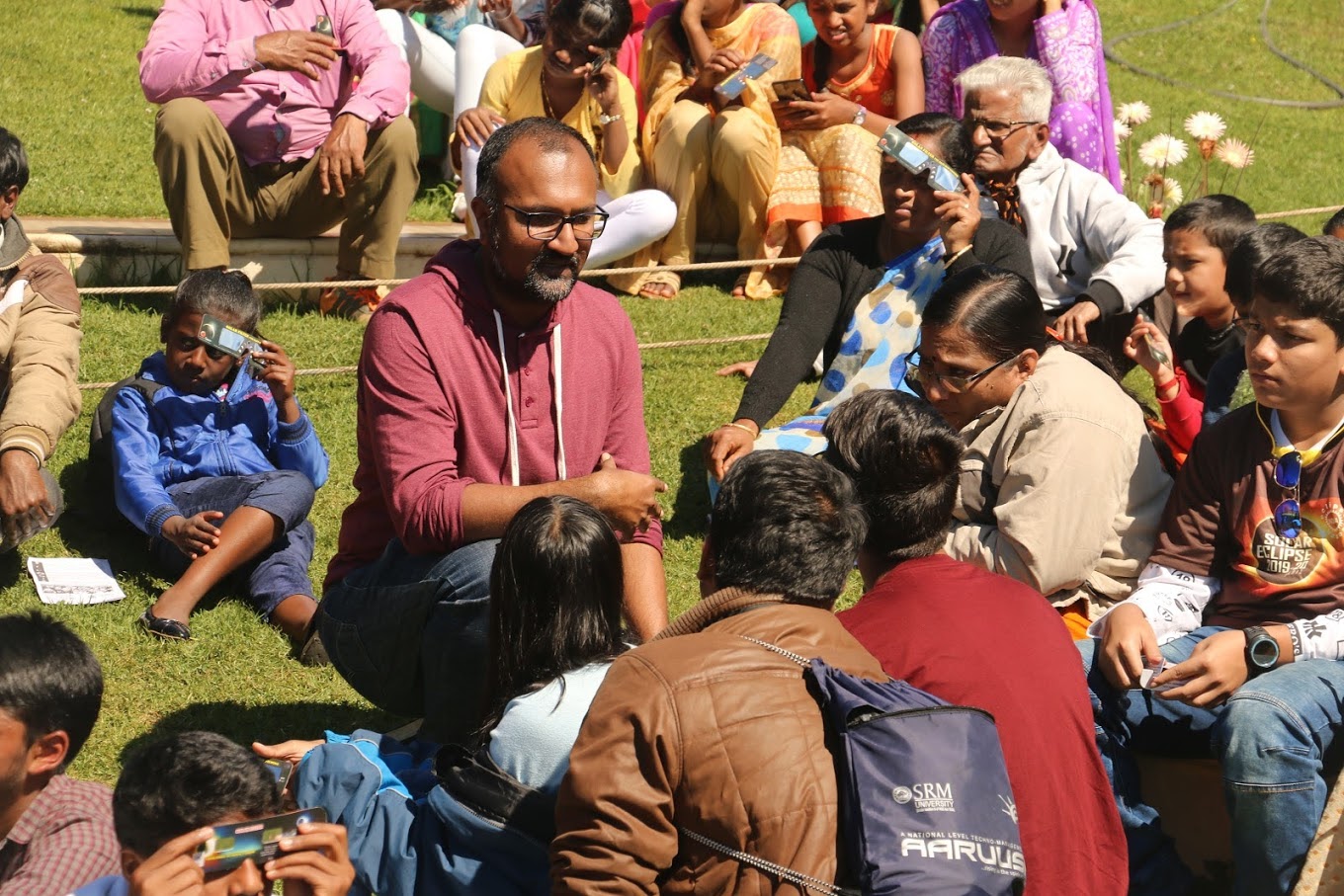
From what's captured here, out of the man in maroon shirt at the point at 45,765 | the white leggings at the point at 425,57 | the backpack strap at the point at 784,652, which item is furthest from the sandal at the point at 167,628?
the white leggings at the point at 425,57

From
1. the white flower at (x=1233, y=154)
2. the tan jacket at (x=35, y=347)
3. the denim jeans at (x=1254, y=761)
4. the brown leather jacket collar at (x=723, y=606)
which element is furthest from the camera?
the white flower at (x=1233, y=154)

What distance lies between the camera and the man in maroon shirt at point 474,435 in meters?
3.71

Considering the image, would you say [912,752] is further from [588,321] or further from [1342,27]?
[1342,27]

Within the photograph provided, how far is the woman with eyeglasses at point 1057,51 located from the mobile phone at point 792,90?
66cm

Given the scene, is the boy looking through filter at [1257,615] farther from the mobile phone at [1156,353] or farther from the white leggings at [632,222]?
the white leggings at [632,222]

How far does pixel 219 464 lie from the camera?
5207 millimetres

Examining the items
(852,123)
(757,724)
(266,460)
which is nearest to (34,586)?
(266,460)

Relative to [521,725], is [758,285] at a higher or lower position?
lower

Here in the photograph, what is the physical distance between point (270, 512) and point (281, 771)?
1.79 meters

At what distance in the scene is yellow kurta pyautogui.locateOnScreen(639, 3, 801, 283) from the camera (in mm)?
7645

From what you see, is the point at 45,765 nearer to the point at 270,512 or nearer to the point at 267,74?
the point at 270,512

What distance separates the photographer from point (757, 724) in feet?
8.55

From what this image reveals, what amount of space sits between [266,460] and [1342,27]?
12.5 meters

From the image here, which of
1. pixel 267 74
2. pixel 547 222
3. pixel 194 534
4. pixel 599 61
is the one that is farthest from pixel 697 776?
pixel 599 61
